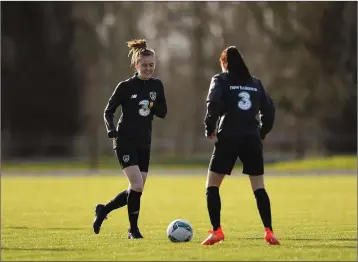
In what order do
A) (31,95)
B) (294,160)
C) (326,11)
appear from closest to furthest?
1. (294,160)
2. (326,11)
3. (31,95)

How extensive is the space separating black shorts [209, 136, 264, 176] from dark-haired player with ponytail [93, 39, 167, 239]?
1470 mm

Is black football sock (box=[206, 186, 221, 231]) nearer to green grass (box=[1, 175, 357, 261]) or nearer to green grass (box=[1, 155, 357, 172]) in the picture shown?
green grass (box=[1, 175, 357, 261])

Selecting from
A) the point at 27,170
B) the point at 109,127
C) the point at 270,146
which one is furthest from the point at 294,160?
the point at 109,127

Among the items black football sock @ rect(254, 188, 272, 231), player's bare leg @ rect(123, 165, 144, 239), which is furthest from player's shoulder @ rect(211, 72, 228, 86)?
player's bare leg @ rect(123, 165, 144, 239)

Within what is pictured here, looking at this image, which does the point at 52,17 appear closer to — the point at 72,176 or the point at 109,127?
the point at 72,176

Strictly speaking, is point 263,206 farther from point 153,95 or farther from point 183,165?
point 183,165

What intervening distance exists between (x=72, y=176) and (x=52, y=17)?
1992 centimetres

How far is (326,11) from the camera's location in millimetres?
47219

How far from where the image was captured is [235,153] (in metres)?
9.20

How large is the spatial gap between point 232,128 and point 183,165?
113ft

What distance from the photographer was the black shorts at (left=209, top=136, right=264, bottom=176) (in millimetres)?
9164

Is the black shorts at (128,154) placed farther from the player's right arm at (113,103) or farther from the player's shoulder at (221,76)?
the player's shoulder at (221,76)

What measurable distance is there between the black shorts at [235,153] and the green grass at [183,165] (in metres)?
28.3

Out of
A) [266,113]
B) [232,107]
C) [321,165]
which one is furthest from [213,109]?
[321,165]
